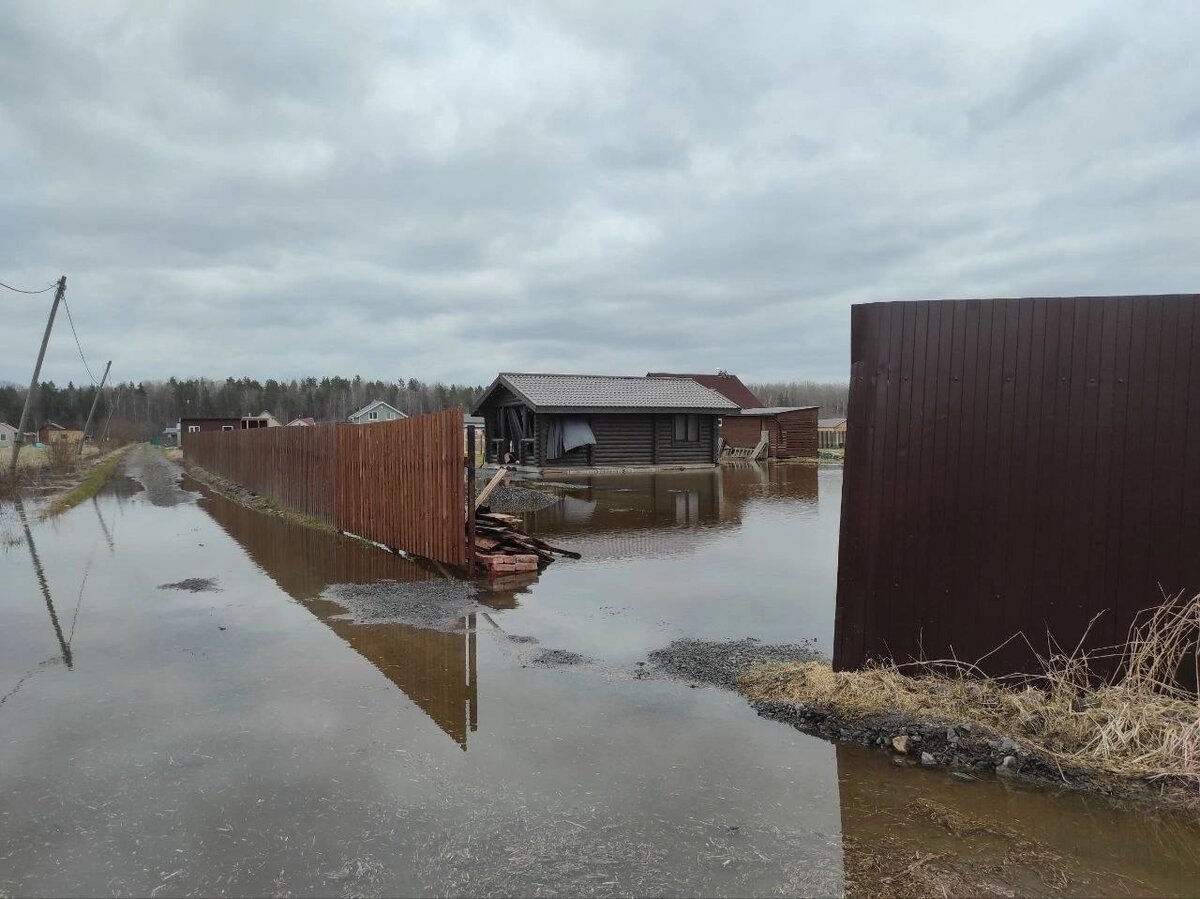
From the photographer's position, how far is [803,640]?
276 inches

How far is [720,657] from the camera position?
21.2ft

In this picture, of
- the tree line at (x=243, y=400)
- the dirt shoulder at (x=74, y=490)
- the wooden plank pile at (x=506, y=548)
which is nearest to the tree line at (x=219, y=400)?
the tree line at (x=243, y=400)

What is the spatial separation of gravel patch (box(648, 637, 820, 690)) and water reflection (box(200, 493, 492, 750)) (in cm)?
159

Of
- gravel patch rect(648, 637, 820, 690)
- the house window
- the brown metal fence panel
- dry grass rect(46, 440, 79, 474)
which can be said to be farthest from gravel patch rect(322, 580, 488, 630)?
dry grass rect(46, 440, 79, 474)

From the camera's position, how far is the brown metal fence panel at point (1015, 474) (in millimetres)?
4777

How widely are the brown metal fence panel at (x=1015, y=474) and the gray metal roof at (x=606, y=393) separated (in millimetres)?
24017

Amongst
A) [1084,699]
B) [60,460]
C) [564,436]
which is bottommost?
[1084,699]

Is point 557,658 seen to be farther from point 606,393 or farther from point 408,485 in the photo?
point 606,393

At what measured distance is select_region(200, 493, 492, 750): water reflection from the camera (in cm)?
563

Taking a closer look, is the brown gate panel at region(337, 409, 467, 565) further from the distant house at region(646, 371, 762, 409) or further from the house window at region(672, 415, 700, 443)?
the distant house at region(646, 371, 762, 409)

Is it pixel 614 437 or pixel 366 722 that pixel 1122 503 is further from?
pixel 614 437

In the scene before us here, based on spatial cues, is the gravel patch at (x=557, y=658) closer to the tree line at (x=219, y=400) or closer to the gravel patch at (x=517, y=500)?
the gravel patch at (x=517, y=500)

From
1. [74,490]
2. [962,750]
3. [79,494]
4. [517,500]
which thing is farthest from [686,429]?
[962,750]

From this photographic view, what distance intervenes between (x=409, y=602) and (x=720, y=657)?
3741 millimetres
